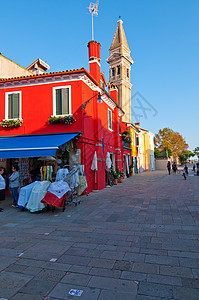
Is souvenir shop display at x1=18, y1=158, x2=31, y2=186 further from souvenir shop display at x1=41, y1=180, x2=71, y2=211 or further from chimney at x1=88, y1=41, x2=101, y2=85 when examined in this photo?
chimney at x1=88, y1=41, x2=101, y2=85

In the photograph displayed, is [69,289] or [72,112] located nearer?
[69,289]

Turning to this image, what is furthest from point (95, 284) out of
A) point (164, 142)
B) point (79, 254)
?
point (164, 142)

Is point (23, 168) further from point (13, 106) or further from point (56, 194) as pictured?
point (56, 194)

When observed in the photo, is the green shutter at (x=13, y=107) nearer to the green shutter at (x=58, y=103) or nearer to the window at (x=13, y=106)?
the window at (x=13, y=106)

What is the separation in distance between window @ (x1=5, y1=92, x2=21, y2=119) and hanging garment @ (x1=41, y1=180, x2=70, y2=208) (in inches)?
254

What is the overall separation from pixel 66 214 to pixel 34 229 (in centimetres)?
172

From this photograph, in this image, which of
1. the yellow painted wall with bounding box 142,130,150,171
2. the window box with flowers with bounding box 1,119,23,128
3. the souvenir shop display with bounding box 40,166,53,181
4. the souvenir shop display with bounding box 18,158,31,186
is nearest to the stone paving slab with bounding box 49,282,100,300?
the souvenir shop display with bounding box 40,166,53,181

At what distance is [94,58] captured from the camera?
13.1 m

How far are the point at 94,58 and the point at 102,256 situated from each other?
40.2 feet

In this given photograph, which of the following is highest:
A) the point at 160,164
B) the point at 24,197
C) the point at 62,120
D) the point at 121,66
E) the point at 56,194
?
the point at 121,66

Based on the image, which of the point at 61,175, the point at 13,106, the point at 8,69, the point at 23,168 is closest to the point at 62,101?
the point at 13,106

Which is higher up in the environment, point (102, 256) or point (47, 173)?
point (47, 173)

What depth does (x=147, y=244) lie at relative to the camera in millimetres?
4211

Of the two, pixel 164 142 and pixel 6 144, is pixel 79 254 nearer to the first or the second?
pixel 6 144
